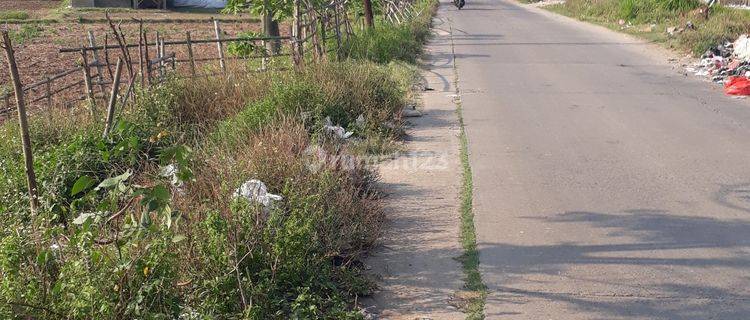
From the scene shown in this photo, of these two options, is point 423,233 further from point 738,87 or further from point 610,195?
point 738,87

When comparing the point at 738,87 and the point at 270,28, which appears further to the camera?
the point at 270,28

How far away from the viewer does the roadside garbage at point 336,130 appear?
9.53 meters

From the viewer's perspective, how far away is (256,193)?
6.08 m

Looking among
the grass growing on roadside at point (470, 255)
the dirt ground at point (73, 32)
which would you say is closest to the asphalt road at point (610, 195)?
the grass growing on roadside at point (470, 255)

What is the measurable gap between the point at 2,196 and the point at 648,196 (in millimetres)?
5352

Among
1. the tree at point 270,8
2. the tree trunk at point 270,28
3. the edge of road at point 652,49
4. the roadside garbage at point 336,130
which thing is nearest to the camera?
the roadside garbage at point 336,130

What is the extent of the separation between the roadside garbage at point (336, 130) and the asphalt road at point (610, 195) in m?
1.42

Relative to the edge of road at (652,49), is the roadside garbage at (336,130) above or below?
above

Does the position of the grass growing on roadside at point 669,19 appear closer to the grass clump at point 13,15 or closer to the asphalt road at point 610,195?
the asphalt road at point 610,195

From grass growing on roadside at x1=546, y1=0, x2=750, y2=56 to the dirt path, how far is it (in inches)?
424

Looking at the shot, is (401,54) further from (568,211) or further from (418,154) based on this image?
(568,211)

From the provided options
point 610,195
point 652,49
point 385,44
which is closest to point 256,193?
point 610,195

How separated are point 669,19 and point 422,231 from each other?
863 inches

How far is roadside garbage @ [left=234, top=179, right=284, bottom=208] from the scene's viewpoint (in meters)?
5.61
